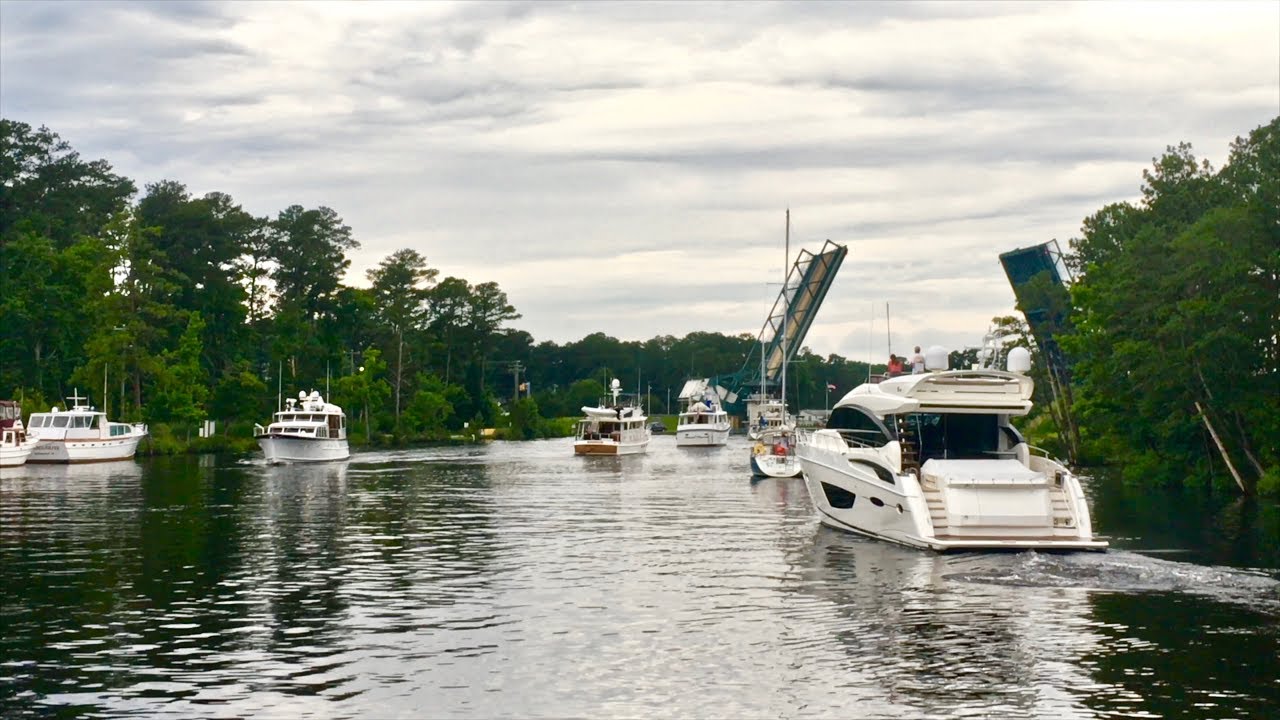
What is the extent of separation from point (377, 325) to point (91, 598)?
359 ft

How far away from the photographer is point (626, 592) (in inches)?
938

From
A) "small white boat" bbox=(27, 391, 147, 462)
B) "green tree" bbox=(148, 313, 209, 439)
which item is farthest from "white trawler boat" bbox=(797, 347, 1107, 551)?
"green tree" bbox=(148, 313, 209, 439)

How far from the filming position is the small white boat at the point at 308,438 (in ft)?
241

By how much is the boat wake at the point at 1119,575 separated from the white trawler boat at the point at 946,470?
0.88 m

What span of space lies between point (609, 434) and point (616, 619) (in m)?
71.3

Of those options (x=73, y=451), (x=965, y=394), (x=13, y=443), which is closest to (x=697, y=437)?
(x=73, y=451)

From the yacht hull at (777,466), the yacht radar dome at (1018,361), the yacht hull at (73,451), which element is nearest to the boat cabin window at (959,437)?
Answer: the yacht radar dome at (1018,361)

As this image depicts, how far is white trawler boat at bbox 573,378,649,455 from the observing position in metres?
88.2

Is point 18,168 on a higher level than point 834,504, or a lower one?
higher

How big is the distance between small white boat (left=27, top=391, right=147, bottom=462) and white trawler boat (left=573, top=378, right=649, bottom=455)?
2677 centimetres

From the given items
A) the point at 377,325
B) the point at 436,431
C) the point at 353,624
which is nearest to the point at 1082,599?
the point at 353,624

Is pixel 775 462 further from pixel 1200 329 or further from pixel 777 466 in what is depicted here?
pixel 1200 329

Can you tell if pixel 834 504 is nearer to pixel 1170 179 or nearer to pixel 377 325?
pixel 1170 179

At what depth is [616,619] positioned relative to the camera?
2094 cm
